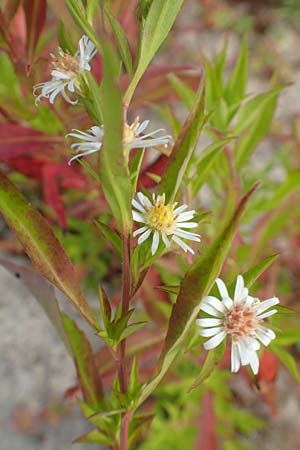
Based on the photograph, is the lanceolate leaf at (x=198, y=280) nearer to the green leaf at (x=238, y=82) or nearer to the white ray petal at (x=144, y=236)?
the white ray petal at (x=144, y=236)

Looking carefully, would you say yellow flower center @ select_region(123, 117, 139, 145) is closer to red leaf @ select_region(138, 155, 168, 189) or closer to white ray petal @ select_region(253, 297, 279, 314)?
white ray petal @ select_region(253, 297, 279, 314)

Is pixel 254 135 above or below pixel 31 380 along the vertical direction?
above

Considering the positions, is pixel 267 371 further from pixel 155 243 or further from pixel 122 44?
pixel 122 44

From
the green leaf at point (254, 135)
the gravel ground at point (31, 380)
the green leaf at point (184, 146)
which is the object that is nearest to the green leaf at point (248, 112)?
the green leaf at point (254, 135)

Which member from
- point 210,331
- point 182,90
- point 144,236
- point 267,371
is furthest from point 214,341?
point 182,90

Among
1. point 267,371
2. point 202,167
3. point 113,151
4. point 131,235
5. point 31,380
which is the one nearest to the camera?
point 113,151

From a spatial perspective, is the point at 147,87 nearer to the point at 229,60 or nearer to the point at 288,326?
the point at 288,326

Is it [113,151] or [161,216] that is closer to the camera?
[113,151]
